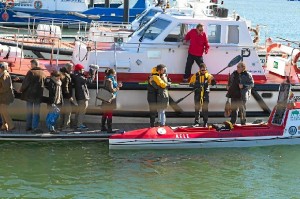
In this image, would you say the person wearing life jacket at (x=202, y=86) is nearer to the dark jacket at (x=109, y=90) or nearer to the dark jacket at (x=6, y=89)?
the dark jacket at (x=109, y=90)

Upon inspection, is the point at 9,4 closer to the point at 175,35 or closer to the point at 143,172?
the point at 175,35

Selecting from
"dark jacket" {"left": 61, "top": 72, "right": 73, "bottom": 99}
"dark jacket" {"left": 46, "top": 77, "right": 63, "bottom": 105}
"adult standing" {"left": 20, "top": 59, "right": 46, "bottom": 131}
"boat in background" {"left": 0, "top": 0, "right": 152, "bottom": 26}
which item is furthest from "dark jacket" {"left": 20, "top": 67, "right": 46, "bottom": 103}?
"boat in background" {"left": 0, "top": 0, "right": 152, "bottom": 26}

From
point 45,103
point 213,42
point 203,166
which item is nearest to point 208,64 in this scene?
point 213,42

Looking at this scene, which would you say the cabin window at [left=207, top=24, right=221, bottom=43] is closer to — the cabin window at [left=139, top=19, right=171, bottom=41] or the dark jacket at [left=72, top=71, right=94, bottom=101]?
the cabin window at [left=139, top=19, right=171, bottom=41]

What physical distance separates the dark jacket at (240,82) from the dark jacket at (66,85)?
129 inches

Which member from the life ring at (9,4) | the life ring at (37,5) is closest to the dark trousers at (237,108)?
the life ring at (37,5)

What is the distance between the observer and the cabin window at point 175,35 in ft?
42.0

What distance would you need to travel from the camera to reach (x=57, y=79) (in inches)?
453

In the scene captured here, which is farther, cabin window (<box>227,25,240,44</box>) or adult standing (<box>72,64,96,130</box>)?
cabin window (<box>227,25,240,44</box>)

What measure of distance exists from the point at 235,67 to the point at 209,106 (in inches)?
42.6

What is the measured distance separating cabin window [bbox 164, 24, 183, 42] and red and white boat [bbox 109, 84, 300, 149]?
2.00 m

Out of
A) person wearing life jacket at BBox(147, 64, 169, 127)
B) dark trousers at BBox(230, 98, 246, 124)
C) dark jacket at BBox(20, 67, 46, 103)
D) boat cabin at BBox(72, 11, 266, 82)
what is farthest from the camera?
boat cabin at BBox(72, 11, 266, 82)

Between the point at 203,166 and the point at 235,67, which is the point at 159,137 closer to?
the point at 203,166

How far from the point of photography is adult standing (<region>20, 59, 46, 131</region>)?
1153cm
